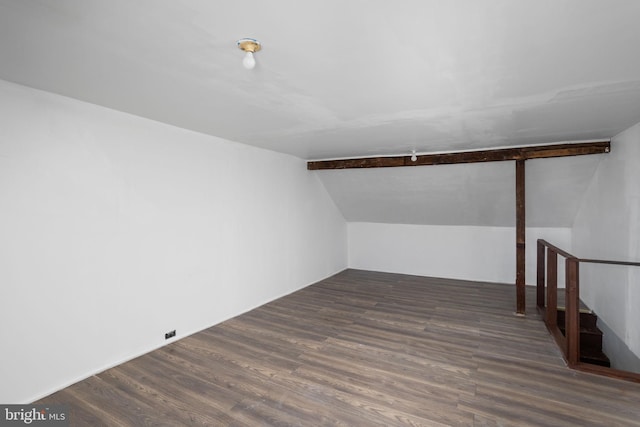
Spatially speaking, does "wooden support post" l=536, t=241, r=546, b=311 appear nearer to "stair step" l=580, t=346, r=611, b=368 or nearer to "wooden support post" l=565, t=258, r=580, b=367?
"stair step" l=580, t=346, r=611, b=368

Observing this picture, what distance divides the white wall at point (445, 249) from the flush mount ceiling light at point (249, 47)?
5669mm

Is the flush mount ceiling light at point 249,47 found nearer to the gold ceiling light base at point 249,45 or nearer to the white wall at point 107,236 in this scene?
the gold ceiling light base at point 249,45

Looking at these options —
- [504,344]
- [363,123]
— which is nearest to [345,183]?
[363,123]

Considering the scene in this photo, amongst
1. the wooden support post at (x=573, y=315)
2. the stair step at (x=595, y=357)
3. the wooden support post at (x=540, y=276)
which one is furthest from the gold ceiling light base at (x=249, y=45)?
the stair step at (x=595, y=357)

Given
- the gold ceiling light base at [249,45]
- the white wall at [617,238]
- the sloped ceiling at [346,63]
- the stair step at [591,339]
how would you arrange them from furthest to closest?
the stair step at [591,339] → the white wall at [617,238] → the gold ceiling light base at [249,45] → the sloped ceiling at [346,63]

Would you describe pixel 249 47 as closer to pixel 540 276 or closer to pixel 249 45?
pixel 249 45

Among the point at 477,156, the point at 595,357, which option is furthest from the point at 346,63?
the point at 595,357

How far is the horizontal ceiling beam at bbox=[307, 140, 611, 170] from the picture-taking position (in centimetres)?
405

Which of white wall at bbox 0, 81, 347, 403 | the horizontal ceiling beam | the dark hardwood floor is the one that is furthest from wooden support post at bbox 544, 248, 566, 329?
white wall at bbox 0, 81, 347, 403

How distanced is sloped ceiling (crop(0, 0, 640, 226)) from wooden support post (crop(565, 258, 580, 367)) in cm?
142

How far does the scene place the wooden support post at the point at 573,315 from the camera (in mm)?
2926

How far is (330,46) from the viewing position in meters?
1.65

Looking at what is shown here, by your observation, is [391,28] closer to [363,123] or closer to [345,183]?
[363,123]

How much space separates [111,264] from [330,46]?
275 cm
